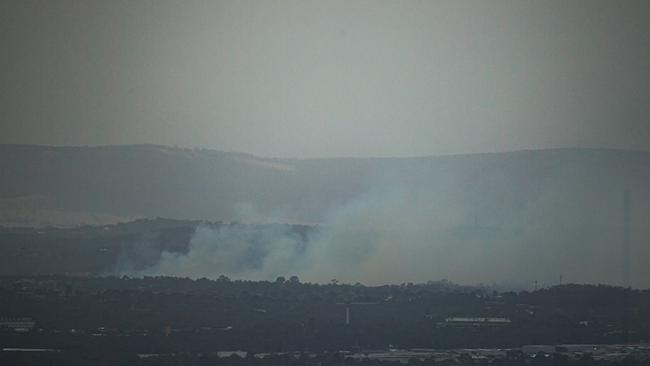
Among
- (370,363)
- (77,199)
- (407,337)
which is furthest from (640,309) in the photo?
(77,199)

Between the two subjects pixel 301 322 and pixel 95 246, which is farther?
pixel 95 246

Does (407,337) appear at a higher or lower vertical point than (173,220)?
lower

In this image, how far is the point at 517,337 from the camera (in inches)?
1283

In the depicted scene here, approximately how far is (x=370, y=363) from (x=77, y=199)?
17.0 metres

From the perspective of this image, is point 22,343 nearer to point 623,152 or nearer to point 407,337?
point 407,337

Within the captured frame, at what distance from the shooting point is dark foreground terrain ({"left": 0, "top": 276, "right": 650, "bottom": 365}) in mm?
29422

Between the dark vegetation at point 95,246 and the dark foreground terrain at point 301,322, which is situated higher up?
the dark vegetation at point 95,246

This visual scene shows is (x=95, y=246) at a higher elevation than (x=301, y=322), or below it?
higher

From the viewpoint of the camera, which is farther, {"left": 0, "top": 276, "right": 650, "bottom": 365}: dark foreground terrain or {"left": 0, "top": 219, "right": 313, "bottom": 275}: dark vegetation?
{"left": 0, "top": 219, "right": 313, "bottom": 275}: dark vegetation

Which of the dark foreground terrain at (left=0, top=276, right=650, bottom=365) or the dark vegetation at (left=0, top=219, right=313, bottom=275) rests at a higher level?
the dark vegetation at (left=0, top=219, right=313, bottom=275)

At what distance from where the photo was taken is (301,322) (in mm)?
32500

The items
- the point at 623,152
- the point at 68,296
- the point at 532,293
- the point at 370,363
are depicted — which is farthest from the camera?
the point at 623,152

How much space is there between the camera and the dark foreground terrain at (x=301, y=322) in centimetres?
2942

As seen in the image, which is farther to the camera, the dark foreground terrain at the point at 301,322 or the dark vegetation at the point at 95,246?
the dark vegetation at the point at 95,246
